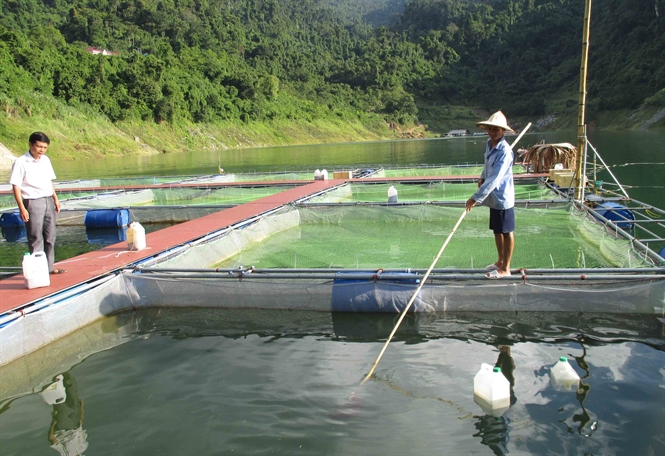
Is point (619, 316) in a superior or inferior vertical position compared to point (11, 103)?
inferior

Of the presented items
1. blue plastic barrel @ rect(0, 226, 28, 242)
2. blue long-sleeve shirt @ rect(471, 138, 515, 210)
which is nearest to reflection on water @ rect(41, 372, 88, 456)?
blue long-sleeve shirt @ rect(471, 138, 515, 210)

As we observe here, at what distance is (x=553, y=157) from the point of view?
17781mm

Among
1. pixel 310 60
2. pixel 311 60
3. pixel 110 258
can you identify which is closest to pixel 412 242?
pixel 110 258

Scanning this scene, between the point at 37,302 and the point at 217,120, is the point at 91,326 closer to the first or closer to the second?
the point at 37,302

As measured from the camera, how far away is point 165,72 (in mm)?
69875

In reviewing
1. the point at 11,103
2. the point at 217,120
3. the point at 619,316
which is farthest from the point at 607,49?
the point at 619,316

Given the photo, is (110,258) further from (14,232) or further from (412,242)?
(14,232)

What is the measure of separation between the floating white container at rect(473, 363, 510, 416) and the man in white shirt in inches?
217

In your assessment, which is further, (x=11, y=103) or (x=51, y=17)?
(x=51, y=17)

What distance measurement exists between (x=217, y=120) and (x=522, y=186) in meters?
62.8

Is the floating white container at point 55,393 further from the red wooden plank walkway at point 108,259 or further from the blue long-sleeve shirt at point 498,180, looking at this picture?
the blue long-sleeve shirt at point 498,180

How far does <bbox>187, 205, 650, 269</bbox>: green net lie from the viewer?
Result: 8.11 metres

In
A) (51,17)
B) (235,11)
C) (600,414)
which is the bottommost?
(600,414)

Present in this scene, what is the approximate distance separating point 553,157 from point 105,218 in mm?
13640
